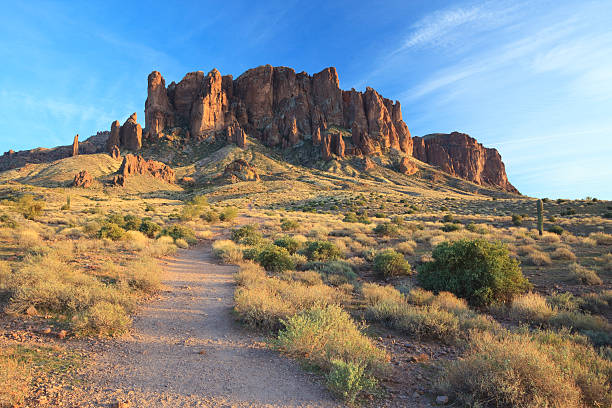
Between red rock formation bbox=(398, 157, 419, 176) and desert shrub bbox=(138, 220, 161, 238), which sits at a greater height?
red rock formation bbox=(398, 157, 419, 176)

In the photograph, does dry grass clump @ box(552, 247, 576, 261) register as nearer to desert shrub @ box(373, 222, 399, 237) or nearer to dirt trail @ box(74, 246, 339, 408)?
desert shrub @ box(373, 222, 399, 237)

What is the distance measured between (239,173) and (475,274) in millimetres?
74513

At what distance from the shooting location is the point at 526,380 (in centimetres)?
336

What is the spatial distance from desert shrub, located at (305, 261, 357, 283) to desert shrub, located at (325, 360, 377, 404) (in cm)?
564

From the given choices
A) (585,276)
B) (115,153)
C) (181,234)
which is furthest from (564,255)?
(115,153)

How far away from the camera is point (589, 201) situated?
3369 centimetres

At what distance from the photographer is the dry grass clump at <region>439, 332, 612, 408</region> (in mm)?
3174

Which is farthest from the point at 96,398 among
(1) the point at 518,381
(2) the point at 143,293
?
(1) the point at 518,381

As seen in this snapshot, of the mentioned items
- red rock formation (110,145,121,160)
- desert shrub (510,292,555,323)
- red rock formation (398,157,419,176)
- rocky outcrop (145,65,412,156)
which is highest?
rocky outcrop (145,65,412,156)

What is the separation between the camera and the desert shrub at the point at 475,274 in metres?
7.79

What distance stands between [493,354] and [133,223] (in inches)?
788

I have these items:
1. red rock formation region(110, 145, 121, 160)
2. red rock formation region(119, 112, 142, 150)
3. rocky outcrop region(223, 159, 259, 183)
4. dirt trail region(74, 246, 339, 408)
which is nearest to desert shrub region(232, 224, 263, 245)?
dirt trail region(74, 246, 339, 408)

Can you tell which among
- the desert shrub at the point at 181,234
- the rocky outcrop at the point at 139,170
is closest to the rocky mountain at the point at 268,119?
the rocky outcrop at the point at 139,170

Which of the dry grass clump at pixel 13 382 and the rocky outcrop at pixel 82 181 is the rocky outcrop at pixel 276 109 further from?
the dry grass clump at pixel 13 382
